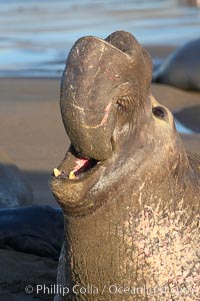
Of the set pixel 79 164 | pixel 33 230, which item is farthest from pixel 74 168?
pixel 33 230

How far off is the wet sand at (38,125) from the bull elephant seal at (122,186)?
3613 millimetres

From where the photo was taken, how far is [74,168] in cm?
273

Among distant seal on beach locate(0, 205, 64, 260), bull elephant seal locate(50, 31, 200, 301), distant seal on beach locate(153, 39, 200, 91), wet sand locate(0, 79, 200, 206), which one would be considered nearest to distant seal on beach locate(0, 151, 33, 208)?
wet sand locate(0, 79, 200, 206)

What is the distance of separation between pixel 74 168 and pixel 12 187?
3.33 m

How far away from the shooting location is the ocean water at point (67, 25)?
1430cm

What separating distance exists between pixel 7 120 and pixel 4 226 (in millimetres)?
5111

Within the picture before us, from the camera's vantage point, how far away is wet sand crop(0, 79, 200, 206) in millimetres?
7812

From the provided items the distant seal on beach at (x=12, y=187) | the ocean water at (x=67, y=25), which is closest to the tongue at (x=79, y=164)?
the distant seal on beach at (x=12, y=187)

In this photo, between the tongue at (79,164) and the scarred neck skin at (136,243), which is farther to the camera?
the scarred neck skin at (136,243)

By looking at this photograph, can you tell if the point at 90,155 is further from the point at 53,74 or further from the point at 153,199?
the point at 53,74

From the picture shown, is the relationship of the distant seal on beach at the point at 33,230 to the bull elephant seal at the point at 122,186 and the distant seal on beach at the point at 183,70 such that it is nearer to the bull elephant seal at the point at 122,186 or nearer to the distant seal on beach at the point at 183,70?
the bull elephant seal at the point at 122,186

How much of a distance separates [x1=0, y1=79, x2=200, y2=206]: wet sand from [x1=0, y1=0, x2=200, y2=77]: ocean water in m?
1.20

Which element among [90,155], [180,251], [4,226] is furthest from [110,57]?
[4,226]

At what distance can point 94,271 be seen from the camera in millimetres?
2936
